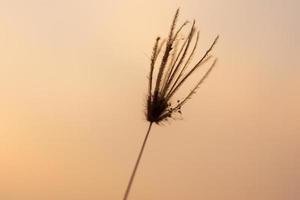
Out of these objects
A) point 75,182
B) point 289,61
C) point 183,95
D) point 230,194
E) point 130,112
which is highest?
point 289,61

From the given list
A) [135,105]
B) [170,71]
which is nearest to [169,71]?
[170,71]

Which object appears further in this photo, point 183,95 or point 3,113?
point 183,95

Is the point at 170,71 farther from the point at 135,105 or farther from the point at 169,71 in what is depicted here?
the point at 135,105

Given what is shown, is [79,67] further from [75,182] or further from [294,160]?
[294,160]

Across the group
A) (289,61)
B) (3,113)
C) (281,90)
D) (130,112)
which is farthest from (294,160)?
(3,113)
